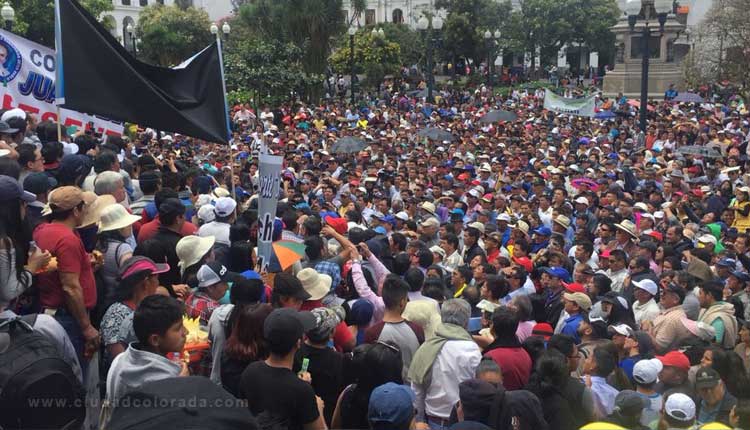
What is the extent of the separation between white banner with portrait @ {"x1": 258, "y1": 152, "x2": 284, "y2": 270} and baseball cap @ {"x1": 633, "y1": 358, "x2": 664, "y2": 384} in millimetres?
2753

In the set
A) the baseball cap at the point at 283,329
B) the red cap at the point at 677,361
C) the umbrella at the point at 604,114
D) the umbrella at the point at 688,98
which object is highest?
the umbrella at the point at 688,98

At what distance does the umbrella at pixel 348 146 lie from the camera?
707 inches

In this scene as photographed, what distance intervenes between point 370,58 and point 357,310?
3909 cm

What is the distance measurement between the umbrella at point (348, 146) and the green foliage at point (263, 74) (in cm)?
1326

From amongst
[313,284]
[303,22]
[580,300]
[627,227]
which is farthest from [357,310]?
[303,22]

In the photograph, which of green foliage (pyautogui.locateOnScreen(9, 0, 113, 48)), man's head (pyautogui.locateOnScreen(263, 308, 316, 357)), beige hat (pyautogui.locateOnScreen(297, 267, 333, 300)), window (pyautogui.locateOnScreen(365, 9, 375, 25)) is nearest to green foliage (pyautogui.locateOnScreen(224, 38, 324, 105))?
green foliage (pyautogui.locateOnScreen(9, 0, 113, 48))

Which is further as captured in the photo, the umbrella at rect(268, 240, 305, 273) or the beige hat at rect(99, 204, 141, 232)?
the umbrella at rect(268, 240, 305, 273)

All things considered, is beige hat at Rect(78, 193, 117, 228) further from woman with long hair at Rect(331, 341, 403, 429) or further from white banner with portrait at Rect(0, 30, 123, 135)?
white banner with portrait at Rect(0, 30, 123, 135)

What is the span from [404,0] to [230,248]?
7806 cm

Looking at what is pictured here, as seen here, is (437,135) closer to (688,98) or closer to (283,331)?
(688,98)

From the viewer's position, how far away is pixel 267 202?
622cm

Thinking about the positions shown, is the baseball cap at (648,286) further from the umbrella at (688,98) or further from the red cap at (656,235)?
the umbrella at (688,98)

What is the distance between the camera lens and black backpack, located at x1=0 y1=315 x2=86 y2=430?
3365mm

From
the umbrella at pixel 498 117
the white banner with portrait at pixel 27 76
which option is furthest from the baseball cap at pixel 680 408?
the umbrella at pixel 498 117
